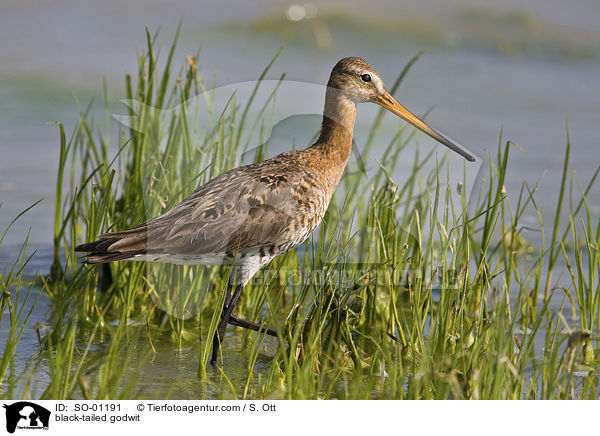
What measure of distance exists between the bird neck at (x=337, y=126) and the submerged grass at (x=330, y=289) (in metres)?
0.13

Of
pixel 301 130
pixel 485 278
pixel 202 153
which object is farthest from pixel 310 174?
pixel 485 278

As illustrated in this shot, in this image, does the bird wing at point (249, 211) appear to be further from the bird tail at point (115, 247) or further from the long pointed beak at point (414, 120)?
the long pointed beak at point (414, 120)

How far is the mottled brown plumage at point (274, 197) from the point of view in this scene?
4273 millimetres

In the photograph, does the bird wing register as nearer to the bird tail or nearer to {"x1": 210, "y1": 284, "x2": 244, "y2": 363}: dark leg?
the bird tail

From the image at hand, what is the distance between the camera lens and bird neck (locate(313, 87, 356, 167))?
13.9ft

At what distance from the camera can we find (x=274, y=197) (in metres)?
4.38
